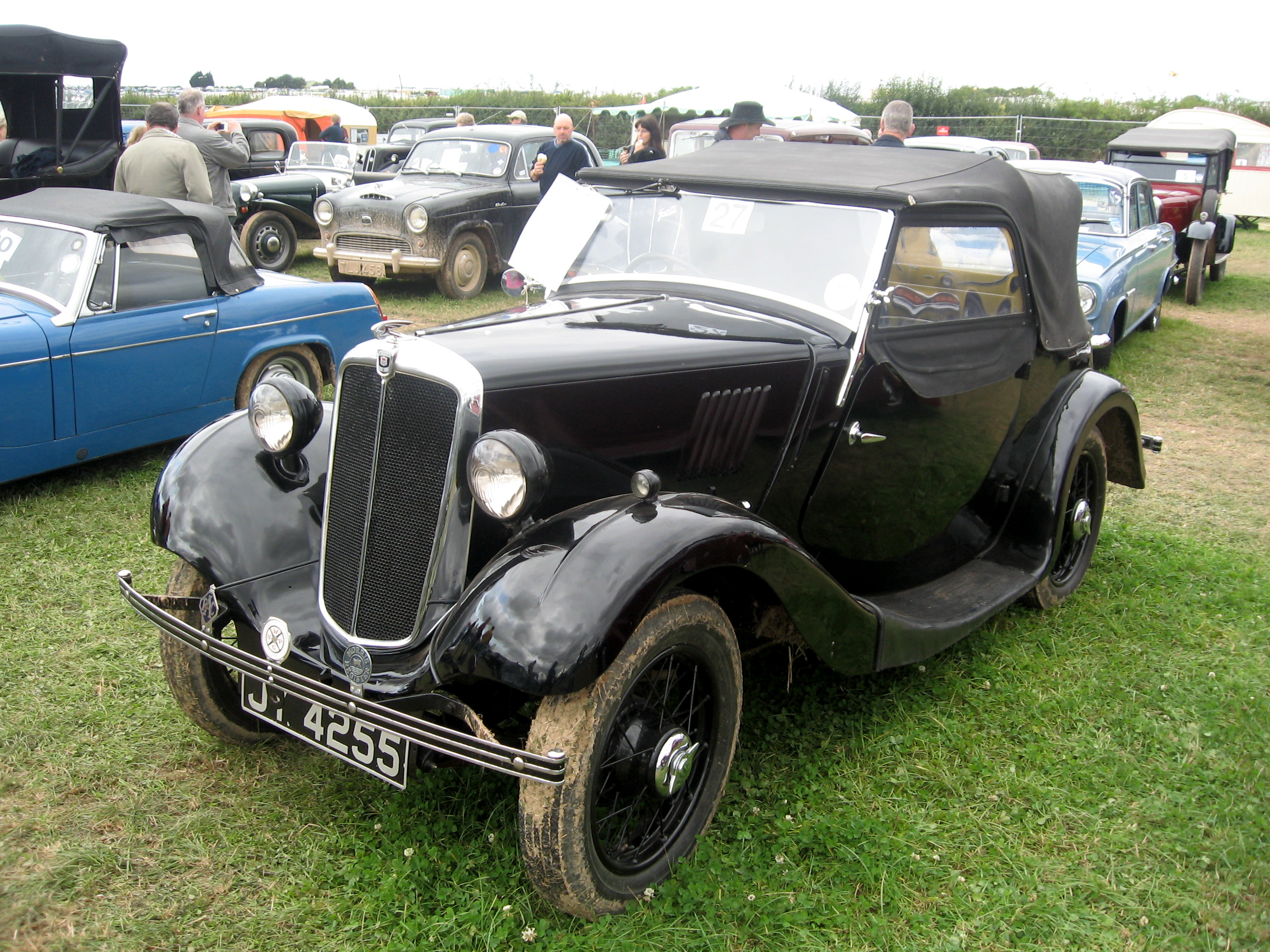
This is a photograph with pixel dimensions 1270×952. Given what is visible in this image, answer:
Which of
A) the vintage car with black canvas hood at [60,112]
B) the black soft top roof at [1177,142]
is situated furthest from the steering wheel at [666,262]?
the black soft top roof at [1177,142]

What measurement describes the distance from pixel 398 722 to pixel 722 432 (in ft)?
4.33

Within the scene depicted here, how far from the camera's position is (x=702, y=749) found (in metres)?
2.71

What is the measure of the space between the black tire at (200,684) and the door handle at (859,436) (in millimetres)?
2058

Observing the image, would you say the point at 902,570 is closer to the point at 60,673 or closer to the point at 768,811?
the point at 768,811

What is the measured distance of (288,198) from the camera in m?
12.3

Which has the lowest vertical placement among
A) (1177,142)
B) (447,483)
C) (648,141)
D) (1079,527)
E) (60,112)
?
(1079,527)

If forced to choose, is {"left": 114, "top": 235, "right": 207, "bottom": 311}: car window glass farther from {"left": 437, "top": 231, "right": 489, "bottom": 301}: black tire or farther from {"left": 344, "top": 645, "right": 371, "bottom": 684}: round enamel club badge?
{"left": 437, "top": 231, "right": 489, "bottom": 301}: black tire

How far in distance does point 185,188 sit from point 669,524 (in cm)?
634

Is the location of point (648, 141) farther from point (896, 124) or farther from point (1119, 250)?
point (1119, 250)

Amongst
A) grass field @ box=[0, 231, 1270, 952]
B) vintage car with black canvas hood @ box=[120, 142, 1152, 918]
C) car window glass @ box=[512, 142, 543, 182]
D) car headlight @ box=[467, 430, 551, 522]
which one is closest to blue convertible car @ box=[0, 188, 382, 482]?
grass field @ box=[0, 231, 1270, 952]

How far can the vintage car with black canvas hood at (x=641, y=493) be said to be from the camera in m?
2.33

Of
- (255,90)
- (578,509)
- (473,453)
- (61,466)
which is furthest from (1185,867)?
(255,90)

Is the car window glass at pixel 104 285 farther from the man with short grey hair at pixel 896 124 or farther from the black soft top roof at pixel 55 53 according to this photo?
the black soft top roof at pixel 55 53

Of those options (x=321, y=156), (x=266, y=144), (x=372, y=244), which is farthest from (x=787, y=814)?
(x=266, y=144)
